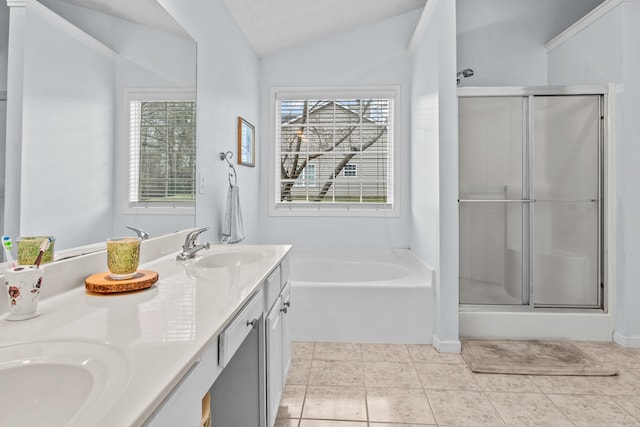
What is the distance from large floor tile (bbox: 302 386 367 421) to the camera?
5.87ft

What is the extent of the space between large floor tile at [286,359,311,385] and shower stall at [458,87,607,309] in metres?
1.36

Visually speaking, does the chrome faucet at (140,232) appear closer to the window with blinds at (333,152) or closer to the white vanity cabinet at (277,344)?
the white vanity cabinet at (277,344)

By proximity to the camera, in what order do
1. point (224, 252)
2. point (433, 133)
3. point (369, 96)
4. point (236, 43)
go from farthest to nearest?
point (369, 96) < point (236, 43) < point (433, 133) < point (224, 252)

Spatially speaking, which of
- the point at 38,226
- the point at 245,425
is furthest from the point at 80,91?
the point at 245,425

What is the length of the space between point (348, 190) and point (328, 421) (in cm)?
233

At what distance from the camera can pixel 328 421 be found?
174cm

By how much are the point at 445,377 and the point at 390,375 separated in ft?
1.09

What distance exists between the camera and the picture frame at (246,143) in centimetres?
291

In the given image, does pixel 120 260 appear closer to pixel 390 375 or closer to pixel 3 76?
pixel 3 76

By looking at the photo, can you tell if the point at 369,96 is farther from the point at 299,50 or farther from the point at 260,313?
the point at 260,313

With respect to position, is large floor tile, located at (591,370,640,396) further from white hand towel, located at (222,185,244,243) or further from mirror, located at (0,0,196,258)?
mirror, located at (0,0,196,258)

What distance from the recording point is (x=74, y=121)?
3.70 feet

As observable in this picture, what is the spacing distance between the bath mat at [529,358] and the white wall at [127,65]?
2.11 meters

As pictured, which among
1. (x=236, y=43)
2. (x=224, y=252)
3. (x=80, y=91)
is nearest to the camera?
(x=80, y=91)
